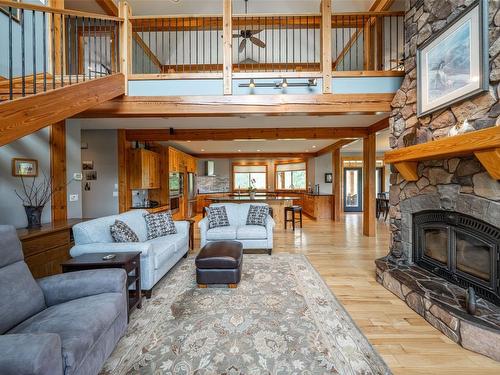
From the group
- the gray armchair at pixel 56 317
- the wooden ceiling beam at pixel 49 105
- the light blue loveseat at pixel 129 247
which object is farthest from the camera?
the light blue loveseat at pixel 129 247

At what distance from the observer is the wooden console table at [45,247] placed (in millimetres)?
2682

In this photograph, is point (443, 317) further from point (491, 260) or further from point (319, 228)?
point (319, 228)

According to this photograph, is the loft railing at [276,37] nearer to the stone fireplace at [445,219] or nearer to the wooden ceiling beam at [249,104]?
the wooden ceiling beam at [249,104]

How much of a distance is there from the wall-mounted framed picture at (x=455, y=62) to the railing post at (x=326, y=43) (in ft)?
3.63

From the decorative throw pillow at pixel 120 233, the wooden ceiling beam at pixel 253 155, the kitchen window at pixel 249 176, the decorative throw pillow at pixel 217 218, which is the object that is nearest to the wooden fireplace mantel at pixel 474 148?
the decorative throw pillow at pixel 217 218

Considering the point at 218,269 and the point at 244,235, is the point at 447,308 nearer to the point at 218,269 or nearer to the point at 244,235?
the point at 218,269

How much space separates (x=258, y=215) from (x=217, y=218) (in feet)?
2.67

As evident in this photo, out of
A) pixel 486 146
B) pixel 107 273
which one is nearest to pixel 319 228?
pixel 486 146

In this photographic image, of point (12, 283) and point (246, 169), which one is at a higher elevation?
point (246, 169)

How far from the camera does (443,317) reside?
2.08 m

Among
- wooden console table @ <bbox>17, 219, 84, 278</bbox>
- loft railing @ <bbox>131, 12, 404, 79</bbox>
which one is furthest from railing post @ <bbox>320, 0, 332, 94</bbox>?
wooden console table @ <bbox>17, 219, 84, 278</bbox>

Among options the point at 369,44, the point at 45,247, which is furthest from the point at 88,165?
the point at 369,44

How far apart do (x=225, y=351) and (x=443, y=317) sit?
1.94 meters

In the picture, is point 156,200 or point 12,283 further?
point 156,200
